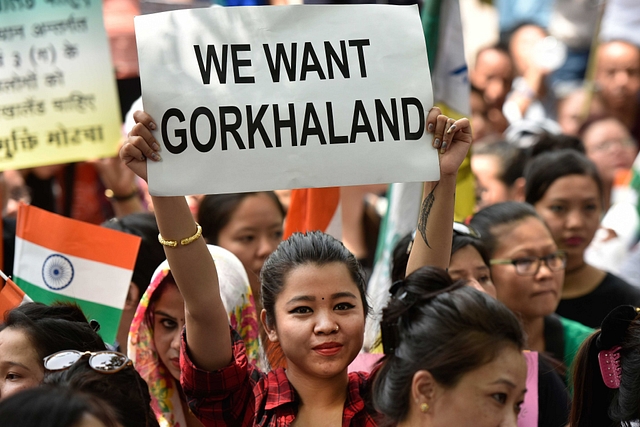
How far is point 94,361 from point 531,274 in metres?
2.14

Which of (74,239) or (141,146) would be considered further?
(74,239)

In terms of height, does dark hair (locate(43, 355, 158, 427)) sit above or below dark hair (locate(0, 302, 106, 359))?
below

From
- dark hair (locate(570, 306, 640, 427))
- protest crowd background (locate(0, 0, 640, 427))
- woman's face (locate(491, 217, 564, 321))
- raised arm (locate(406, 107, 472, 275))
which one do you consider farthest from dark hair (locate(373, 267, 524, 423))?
woman's face (locate(491, 217, 564, 321))

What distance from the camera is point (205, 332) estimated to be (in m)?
2.88

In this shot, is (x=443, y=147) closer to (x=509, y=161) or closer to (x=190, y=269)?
(x=190, y=269)

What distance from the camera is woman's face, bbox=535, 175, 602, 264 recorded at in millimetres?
4863

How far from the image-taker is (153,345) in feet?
11.5

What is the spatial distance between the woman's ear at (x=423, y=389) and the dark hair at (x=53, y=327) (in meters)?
1.08

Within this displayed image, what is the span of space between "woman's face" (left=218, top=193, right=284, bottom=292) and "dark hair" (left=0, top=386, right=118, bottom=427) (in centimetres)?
227

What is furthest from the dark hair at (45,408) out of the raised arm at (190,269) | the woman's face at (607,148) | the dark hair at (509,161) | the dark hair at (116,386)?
the woman's face at (607,148)

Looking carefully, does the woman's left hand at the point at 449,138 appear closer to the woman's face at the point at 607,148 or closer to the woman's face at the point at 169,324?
the woman's face at the point at 169,324

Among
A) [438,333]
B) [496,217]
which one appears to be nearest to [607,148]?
[496,217]

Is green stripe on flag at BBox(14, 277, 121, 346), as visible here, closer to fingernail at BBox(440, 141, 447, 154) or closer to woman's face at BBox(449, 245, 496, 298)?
woman's face at BBox(449, 245, 496, 298)

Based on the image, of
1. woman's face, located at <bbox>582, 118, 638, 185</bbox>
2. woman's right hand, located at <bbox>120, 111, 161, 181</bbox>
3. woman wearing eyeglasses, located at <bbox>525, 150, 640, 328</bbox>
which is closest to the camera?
woman's right hand, located at <bbox>120, 111, 161, 181</bbox>
